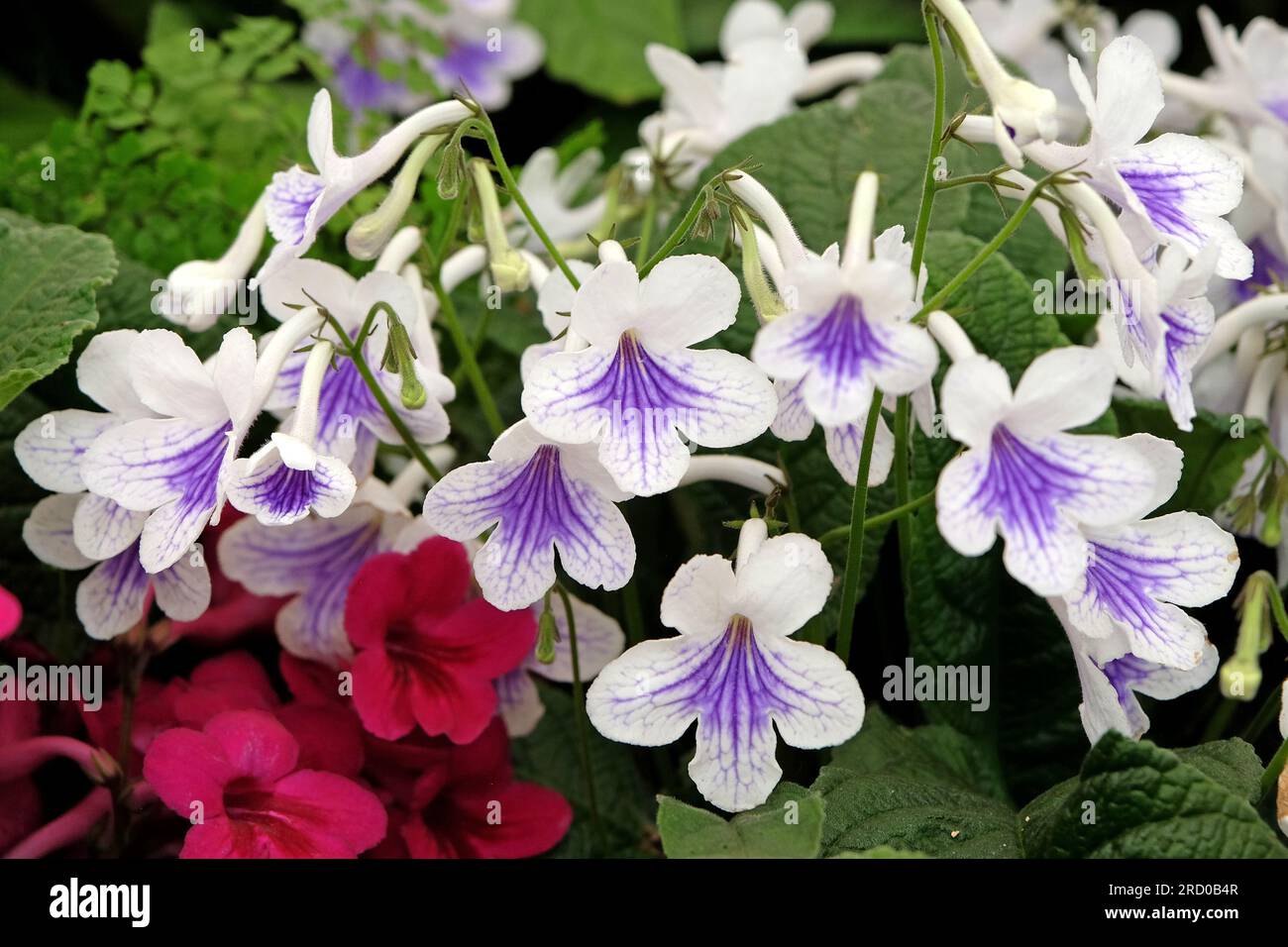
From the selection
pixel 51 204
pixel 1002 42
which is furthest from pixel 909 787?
pixel 1002 42

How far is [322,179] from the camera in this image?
0.77 m

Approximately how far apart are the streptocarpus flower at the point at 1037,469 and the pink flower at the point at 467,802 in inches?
15.9

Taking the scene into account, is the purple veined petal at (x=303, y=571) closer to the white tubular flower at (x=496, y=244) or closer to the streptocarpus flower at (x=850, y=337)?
the white tubular flower at (x=496, y=244)

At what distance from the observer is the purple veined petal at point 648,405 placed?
0.67 m

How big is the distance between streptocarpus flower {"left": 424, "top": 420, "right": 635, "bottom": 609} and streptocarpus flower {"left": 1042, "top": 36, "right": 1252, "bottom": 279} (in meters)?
0.28

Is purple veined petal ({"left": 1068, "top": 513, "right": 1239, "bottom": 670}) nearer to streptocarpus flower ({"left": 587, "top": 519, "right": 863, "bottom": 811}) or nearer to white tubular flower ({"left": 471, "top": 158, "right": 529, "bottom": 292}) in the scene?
streptocarpus flower ({"left": 587, "top": 519, "right": 863, "bottom": 811})

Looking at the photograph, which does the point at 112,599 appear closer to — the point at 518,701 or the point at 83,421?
the point at 83,421

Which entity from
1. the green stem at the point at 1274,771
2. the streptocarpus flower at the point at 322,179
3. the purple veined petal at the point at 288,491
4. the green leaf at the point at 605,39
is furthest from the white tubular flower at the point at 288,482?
the green leaf at the point at 605,39

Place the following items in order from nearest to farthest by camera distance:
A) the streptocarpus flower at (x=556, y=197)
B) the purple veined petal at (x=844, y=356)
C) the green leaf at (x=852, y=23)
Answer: the purple veined petal at (x=844, y=356) < the streptocarpus flower at (x=556, y=197) < the green leaf at (x=852, y=23)

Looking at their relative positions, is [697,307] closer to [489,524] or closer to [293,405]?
[489,524]

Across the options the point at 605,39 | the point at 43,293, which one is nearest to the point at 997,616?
the point at 43,293

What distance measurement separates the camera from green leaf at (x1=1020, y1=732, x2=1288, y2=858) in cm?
68

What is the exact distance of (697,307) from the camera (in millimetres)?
690

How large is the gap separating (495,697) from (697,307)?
1.06 ft
